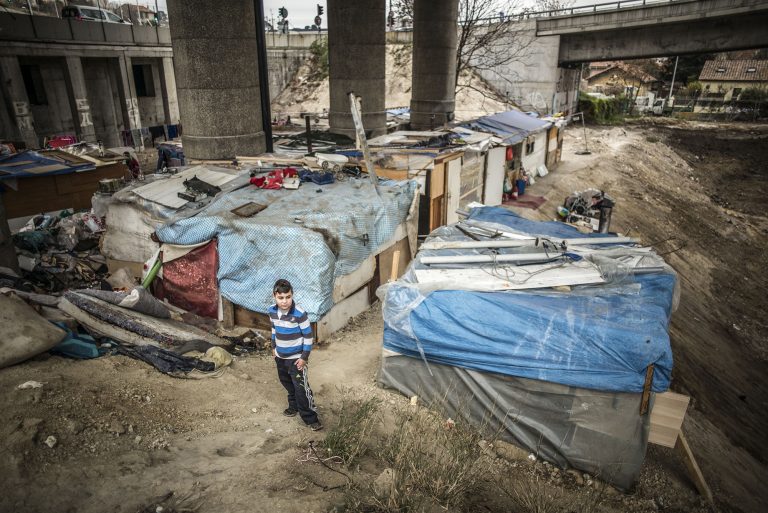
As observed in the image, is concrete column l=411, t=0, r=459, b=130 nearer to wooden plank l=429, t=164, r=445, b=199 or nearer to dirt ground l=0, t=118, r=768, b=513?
wooden plank l=429, t=164, r=445, b=199

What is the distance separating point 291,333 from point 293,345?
0.49ft

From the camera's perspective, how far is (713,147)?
106 ft

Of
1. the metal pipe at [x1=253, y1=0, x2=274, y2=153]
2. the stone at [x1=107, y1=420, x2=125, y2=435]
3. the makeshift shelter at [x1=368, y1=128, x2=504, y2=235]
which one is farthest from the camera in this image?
the metal pipe at [x1=253, y1=0, x2=274, y2=153]

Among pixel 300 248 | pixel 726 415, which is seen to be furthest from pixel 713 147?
pixel 300 248

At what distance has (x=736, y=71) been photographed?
47312 millimetres

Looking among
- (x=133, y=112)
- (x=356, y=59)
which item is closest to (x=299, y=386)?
(x=356, y=59)

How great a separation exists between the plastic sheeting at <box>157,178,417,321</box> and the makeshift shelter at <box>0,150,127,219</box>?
672 cm

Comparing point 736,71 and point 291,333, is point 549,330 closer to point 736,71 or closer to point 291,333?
point 291,333

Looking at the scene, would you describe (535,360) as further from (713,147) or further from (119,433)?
(713,147)

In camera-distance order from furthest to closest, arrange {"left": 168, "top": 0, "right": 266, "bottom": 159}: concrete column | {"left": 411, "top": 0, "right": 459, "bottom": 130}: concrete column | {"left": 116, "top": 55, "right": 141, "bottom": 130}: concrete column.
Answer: {"left": 116, "top": 55, "right": 141, "bottom": 130}: concrete column < {"left": 411, "top": 0, "right": 459, "bottom": 130}: concrete column < {"left": 168, "top": 0, "right": 266, "bottom": 159}: concrete column

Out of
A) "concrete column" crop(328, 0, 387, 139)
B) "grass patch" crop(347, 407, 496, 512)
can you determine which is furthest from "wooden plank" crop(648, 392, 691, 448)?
"concrete column" crop(328, 0, 387, 139)

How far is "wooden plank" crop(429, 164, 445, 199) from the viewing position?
39.9 ft

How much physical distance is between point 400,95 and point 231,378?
93.4ft

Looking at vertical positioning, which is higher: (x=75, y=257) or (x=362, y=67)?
(x=362, y=67)
